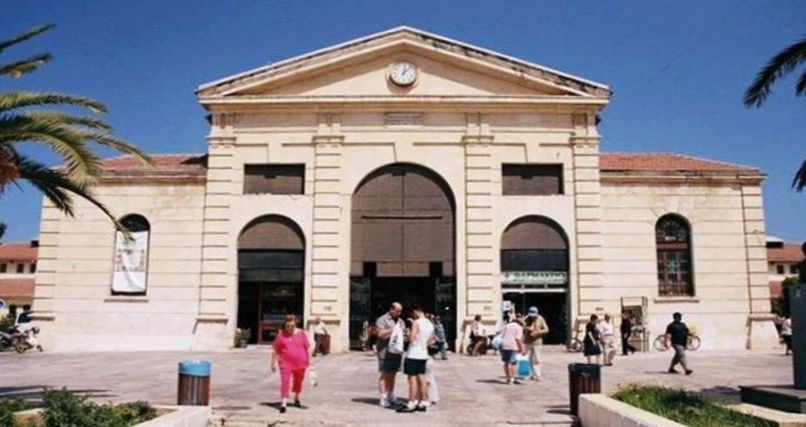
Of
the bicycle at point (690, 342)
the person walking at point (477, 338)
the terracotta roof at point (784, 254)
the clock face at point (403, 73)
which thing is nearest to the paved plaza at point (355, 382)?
the person walking at point (477, 338)

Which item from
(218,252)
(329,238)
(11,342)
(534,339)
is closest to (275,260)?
(218,252)

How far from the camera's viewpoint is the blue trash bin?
456 inches

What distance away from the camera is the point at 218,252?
89.2 feet

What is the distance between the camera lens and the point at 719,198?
27969 millimetres

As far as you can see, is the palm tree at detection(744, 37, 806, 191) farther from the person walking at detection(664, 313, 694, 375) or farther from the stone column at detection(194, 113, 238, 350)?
the stone column at detection(194, 113, 238, 350)

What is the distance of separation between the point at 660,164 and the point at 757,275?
17.8 feet

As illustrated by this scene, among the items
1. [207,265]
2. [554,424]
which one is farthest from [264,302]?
[554,424]

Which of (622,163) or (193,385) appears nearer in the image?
(193,385)

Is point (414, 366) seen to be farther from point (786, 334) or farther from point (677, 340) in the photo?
point (786, 334)

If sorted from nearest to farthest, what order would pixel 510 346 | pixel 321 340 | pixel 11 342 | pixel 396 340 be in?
pixel 396 340 → pixel 510 346 → pixel 321 340 → pixel 11 342

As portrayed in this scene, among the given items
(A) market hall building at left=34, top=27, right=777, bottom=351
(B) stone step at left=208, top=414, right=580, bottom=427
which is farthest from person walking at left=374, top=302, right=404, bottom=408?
(A) market hall building at left=34, top=27, right=777, bottom=351

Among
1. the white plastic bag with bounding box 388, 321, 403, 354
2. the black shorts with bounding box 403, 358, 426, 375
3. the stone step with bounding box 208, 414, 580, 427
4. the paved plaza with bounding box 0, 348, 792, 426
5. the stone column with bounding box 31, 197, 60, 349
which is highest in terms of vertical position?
the stone column with bounding box 31, 197, 60, 349

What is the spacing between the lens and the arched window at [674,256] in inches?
1089

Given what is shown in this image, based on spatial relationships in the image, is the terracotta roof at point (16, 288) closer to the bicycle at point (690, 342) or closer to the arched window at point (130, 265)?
the arched window at point (130, 265)
